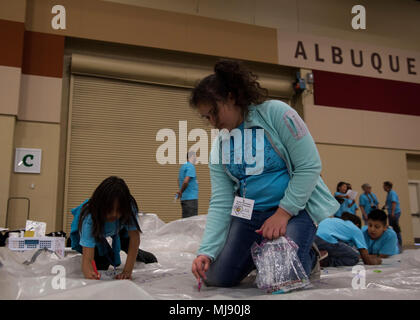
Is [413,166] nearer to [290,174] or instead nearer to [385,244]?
[385,244]

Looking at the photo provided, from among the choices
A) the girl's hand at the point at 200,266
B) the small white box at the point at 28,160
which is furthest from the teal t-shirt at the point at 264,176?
the small white box at the point at 28,160

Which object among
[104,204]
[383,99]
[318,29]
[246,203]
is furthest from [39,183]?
[383,99]

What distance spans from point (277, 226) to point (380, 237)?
83.3 inches

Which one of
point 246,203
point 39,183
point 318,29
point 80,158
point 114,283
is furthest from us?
point 318,29

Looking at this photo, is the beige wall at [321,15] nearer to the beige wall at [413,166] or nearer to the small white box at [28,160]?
the beige wall at [413,166]

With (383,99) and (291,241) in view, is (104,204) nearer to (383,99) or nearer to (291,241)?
(291,241)

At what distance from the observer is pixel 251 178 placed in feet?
4.46

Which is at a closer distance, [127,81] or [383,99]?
[127,81]

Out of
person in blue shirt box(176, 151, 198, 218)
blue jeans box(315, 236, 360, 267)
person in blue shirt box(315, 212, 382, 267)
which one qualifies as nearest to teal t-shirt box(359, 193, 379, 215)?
person in blue shirt box(176, 151, 198, 218)

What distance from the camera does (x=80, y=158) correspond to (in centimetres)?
518

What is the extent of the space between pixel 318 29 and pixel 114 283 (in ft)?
22.4

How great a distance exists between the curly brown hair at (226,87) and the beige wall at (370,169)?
521 centimetres

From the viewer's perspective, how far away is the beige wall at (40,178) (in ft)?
15.5

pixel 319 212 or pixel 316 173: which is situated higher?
pixel 316 173
